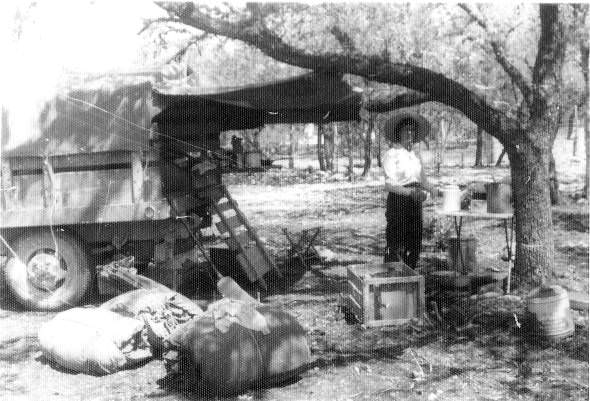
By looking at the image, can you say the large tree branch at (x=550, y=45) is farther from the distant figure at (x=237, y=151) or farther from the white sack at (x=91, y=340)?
the white sack at (x=91, y=340)

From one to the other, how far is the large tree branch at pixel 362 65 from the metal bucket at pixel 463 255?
139cm

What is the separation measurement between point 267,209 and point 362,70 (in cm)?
995

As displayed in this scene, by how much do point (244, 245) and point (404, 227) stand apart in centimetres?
206

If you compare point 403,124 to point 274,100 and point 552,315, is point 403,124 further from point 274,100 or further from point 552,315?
point 552,315

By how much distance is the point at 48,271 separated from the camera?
657 centimetres

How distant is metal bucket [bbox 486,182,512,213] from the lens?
6.39 m

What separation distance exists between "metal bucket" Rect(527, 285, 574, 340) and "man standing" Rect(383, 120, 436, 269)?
1607 millimetres

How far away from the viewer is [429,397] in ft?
13.6

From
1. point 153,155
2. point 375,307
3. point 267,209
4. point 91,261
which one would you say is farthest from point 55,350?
point 267,209

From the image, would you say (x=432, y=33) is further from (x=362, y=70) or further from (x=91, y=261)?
(x=91, y=261)

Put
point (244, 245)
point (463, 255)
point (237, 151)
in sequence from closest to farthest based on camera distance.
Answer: point (463, 255) < point (244, 245) < point (237, 151)

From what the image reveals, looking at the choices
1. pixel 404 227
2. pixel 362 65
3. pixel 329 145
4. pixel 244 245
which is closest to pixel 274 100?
pixel 362 65

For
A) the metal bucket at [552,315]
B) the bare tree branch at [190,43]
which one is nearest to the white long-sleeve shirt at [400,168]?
the metal bucket at [552,315]

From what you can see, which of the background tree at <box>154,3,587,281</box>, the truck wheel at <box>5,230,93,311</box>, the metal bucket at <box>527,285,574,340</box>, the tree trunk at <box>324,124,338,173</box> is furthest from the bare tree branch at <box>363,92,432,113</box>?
the tree trunk at <box>324,124,338,173</box>
